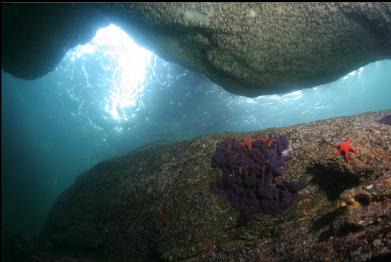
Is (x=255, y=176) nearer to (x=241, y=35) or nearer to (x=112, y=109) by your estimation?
(x=241, y=35)

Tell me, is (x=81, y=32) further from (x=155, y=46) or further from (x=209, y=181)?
(x=209, y=181)

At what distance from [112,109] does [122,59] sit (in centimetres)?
740

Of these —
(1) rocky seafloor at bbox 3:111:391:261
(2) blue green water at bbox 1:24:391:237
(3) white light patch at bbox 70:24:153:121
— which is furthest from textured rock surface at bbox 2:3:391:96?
(2) blue green water at bbox 1:24:391:237

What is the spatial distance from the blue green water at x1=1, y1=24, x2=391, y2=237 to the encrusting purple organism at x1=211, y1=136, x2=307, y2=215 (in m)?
10.0

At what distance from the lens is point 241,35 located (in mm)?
5281

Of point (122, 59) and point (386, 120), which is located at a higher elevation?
point (122, 59)

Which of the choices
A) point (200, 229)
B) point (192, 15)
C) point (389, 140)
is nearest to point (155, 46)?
point (192, 15)

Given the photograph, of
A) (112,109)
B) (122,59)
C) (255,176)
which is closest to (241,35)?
(255,176)

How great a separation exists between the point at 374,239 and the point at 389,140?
2.85 meters

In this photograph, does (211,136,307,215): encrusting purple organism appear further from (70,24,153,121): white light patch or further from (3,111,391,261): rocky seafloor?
(70,24,153,121): white light patch

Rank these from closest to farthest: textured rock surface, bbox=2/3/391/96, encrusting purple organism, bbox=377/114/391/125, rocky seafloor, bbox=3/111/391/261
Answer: rocky seafloor, bbox=3/111/391/261, textured rock surface, bbox=2/3/391/96, encrusting purple organism, bbox=377/114/391/125

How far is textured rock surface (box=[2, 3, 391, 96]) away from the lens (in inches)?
191

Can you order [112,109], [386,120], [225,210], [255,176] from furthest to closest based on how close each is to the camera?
[112,109] → [386,120] → [225,210] → [255,176]

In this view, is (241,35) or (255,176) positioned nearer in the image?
(255,176)
